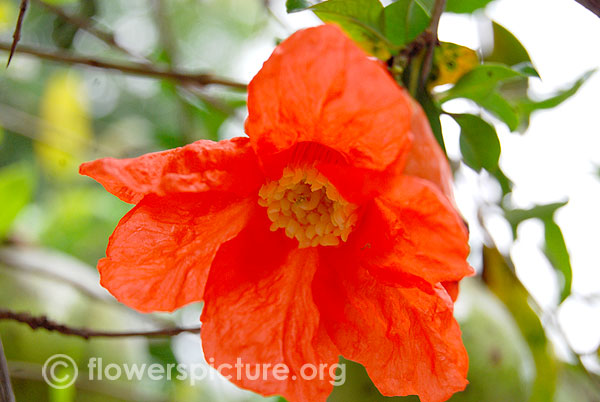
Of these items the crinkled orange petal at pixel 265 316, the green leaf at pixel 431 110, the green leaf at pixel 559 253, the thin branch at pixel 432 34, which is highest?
the thin branch at pixel 432 34

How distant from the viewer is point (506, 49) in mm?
938

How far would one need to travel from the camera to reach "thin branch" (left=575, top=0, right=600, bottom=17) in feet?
1.56

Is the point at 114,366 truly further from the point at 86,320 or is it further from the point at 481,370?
the point at 481,370

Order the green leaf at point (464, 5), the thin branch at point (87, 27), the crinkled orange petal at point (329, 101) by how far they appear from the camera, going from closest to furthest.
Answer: the crinkled orange petal at point (329, 101)
the green leaf at point (464, 5)
the thin branch at point (87, 27)

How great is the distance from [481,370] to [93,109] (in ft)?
6.73

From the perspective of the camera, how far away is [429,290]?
0.58 m

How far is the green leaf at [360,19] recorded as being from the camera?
0.62m

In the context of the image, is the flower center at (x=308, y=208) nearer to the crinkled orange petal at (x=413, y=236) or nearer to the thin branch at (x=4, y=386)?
the crinkled orange petal at (x=413, y=236)

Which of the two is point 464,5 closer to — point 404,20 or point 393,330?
point 404,20

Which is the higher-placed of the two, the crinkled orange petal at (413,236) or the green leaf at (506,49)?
the green leaf at (506,49)

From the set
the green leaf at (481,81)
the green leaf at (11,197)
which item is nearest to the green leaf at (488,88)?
the green leaf at (481,81)

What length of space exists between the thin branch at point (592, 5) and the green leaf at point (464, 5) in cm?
24

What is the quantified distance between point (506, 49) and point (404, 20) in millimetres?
370

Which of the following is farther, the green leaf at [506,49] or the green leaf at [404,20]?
the green leaf at [506,49]
